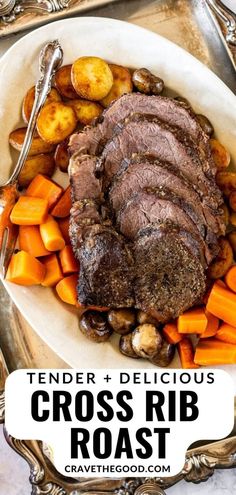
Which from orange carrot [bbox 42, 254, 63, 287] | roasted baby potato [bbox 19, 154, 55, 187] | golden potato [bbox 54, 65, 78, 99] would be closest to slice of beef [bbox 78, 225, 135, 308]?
orange carrot [bbox 42, 254, 63, 287]

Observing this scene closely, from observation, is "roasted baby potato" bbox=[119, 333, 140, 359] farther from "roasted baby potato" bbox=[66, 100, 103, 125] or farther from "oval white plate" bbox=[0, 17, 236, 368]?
"roasted baby potato" bbox=[66, 100, 103, 125]

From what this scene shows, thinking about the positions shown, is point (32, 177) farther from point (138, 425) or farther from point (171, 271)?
point (138, 425)

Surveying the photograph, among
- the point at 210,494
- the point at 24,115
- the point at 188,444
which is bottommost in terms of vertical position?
the point at 210,494

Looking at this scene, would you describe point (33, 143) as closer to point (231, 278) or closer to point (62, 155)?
point (62, 155)

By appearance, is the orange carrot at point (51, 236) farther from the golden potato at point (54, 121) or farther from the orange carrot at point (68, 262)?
Answer: the golden potato at point (54, 121)

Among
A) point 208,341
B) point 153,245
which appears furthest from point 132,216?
point 208,341

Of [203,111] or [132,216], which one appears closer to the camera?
[132,216]

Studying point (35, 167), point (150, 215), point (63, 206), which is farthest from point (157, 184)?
point (35, 167)
